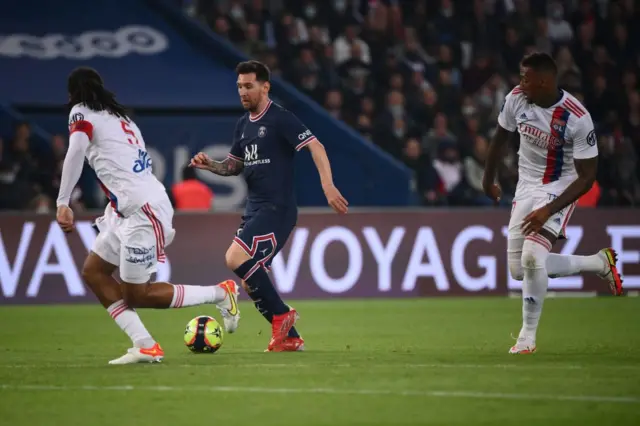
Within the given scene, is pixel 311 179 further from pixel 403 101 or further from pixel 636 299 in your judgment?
pixel 636 299

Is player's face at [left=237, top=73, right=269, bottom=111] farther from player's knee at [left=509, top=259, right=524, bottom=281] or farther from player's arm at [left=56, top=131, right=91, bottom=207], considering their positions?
player's knee at [left=509, top=259, right=524, bottom=281]

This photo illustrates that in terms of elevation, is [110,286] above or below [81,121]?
below

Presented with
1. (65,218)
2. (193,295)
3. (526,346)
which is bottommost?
(526,346)

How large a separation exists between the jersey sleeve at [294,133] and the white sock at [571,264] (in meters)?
2.11

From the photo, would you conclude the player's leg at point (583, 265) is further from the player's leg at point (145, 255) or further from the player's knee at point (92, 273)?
the player's knee at point (92, 273)

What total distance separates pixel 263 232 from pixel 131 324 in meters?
1.48

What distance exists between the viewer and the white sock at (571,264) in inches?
390

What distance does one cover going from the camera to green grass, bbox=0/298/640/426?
6.55 meters

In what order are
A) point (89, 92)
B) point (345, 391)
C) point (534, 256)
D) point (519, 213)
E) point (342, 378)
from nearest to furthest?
point (345, 391), point (342, 378), point (89, 92), point (534, 256), point (519, 213)

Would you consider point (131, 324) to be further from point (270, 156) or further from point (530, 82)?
point (530, 82)

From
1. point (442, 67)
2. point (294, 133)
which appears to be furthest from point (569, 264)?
point (442, 67)

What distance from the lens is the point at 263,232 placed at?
9.93 metres

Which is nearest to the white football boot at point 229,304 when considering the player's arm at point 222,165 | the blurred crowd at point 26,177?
the player's arm at point 222,165

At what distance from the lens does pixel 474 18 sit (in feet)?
75.9
